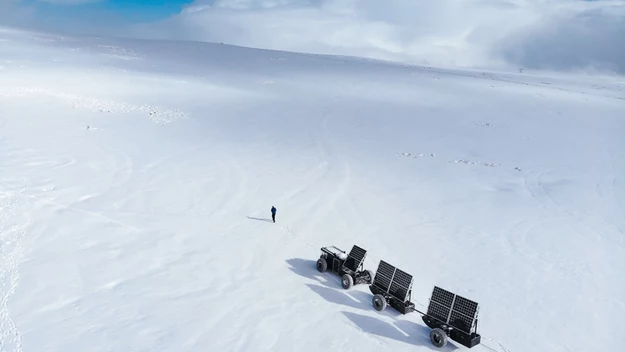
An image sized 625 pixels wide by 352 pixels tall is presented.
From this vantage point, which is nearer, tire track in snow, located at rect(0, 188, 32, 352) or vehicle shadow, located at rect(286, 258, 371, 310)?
tire track in snow, located at rect(0, 188, 32, 352)

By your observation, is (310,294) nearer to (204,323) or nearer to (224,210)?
(204,323)

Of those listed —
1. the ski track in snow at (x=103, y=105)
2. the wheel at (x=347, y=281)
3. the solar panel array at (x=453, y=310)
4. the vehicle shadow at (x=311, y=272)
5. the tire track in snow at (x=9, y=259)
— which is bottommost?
the tire track in snow at (x=9, y=259)

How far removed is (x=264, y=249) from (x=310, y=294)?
2.75 m

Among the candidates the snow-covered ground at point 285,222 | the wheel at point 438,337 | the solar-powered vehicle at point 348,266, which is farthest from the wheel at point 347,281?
the wheel at point 438,337

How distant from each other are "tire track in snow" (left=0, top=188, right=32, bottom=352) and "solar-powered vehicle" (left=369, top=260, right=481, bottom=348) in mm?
8095

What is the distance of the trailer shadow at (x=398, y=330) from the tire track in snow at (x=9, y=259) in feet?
24.0

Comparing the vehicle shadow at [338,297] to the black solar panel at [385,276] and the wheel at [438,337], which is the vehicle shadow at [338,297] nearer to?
the black solar panel at [385,276]

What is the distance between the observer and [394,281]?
36.4 feet

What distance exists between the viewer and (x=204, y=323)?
10344 millimetres

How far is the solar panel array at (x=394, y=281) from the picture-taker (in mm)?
10922

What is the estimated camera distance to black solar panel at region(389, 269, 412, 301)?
35.7 ft

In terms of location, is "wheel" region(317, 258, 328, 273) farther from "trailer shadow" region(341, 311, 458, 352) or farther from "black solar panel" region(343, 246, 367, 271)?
"trailer shadow" region(341, 311, 458, 352)

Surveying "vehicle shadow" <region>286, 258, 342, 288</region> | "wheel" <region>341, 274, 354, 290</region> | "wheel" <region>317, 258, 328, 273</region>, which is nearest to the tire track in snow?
"vehicle shadow" <region>286, 258, 342, 288</region>

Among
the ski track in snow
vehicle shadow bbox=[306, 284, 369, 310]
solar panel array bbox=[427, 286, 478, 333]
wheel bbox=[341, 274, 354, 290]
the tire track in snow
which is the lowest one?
the tire track in snow
